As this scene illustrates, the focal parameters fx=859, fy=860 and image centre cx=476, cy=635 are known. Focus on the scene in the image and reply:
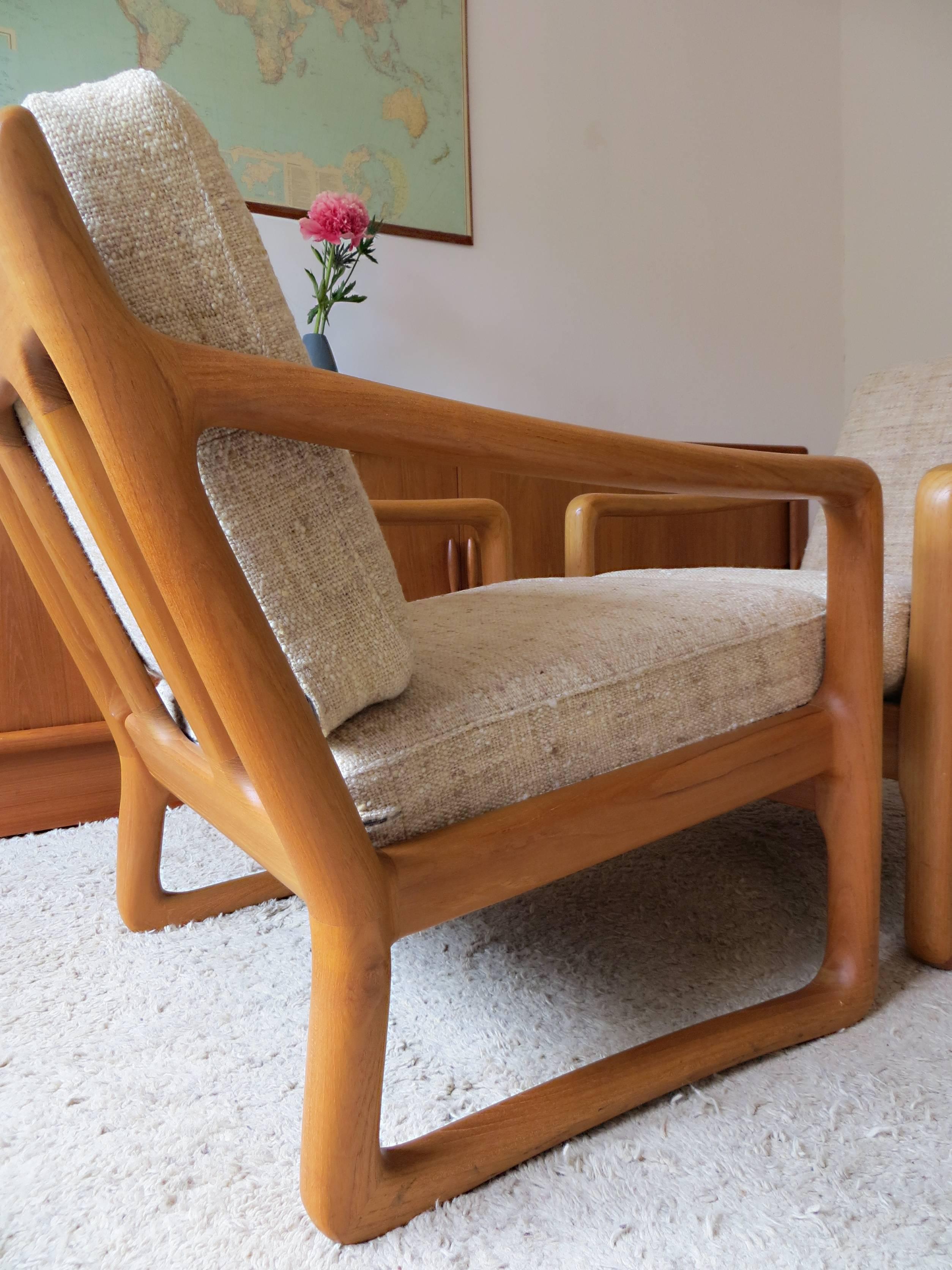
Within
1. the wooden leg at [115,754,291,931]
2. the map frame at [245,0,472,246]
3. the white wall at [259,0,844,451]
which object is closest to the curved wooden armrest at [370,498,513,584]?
the wooden leg at [115,754,291,931]

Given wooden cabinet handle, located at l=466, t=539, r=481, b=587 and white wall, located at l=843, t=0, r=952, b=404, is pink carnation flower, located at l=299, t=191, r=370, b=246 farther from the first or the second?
white wall, located at l=843, t=0, r=952, b=404

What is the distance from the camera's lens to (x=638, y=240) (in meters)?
2.51

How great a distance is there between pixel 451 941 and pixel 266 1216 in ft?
1.31

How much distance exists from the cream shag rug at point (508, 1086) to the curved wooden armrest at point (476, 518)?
19.4 inches

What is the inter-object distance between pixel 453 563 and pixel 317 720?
1.20 meters

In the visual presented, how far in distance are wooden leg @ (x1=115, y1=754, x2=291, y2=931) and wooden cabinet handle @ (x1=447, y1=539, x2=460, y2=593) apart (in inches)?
30.6

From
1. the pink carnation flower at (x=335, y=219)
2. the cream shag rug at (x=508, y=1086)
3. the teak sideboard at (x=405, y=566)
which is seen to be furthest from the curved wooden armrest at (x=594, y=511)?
the pink carnation flower at (x=335, y=219)

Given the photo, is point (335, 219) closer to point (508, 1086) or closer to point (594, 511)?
point (594, 511)

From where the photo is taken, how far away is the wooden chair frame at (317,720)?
1.50 ft

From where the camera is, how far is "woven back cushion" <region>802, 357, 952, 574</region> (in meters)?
1.31

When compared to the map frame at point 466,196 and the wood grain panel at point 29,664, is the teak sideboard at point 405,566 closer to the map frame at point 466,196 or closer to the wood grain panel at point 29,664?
the wood grain panel at point 29,664

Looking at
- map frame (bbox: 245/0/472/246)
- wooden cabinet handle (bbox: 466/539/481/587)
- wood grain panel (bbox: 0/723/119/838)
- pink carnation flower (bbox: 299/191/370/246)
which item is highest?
map frame (bbox: 245/0/472/246)

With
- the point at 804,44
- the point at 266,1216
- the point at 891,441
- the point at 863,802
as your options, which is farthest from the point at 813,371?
the point at 266,1216

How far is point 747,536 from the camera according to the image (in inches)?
86.4
